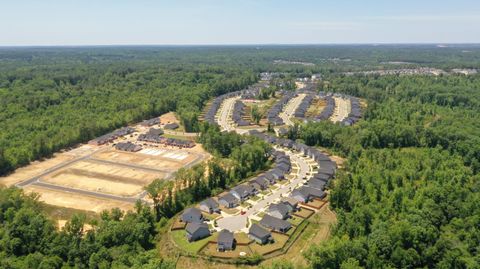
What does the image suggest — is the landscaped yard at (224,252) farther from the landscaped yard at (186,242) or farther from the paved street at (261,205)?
the paved street at (261,205)

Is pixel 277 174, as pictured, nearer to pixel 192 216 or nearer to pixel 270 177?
pixel 270 177

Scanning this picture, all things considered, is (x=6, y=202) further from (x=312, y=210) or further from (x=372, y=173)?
(x=372, y=173)

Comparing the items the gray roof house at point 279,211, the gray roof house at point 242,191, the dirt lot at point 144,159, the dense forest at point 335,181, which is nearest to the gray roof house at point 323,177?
the dense forest at point 335,181

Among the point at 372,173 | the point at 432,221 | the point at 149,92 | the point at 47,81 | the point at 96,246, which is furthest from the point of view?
the point at 47,81

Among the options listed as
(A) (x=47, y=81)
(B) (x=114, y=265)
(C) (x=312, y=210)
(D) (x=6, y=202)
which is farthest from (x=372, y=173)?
(A) (x=47, y=81)

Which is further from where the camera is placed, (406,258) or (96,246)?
(96,246)

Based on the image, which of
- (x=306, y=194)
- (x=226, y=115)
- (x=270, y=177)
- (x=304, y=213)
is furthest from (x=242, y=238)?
(x=226, y=115)

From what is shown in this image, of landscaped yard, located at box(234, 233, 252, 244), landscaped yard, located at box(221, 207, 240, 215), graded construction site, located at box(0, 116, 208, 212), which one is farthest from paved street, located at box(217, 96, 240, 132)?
landscaped yard, located at box(234, 233, 252, 244)
